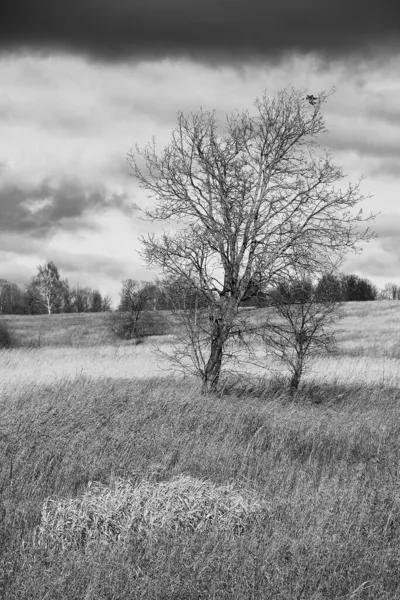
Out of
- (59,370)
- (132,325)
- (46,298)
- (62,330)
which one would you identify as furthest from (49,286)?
(59,370)

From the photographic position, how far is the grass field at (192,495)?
12.6 feet

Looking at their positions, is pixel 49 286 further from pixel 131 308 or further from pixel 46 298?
pixel 131 308

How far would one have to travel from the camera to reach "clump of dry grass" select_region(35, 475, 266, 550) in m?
4.68

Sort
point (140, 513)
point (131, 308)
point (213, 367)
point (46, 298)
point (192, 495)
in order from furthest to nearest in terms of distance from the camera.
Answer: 1. point (46, 298)
2. point (131, 308)
3. point (213, 367)
4. point (192, 495)
5. point (140, 513)

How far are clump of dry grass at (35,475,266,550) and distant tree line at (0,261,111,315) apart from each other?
7326 cm

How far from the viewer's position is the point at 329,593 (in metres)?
3.80

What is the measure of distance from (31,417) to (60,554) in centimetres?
463

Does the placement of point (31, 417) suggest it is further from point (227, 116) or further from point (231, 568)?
point (227, 116)

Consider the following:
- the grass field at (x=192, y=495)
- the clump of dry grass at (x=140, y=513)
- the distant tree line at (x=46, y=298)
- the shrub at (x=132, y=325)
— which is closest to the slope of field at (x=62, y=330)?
the shrub at (x=132, y=325)

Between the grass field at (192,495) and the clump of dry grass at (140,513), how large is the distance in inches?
0.7

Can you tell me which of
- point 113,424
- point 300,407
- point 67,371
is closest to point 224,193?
point 300,407

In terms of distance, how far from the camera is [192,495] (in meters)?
5.27

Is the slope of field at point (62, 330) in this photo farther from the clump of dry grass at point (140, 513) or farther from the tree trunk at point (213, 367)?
the clump of dry grass at point (140, 513)

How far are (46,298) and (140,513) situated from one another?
80.3m
